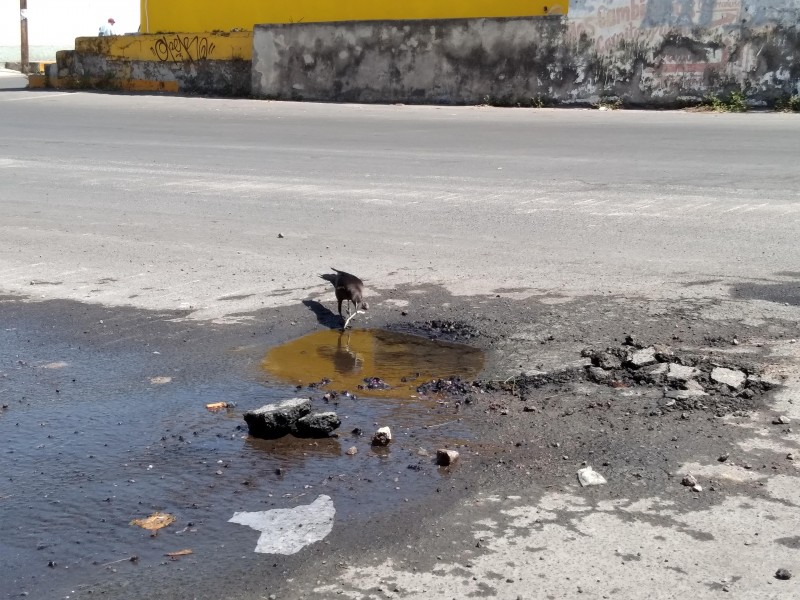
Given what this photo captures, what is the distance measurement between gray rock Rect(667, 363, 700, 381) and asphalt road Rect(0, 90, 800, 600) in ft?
0.60

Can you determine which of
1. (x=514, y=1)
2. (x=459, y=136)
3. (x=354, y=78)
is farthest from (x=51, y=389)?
(x=514, y=1)

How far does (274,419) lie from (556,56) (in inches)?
752

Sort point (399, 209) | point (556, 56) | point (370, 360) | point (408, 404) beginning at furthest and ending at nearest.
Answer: point (556, 56)
point (399, 209)
point (370, 360)
point (408, 404)

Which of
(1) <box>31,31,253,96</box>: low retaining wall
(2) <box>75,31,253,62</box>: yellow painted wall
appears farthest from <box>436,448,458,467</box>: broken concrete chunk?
(2) <box>75,31,253,62</box>: yellow painted wall

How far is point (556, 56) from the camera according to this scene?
2223cm

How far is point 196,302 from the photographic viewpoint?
699 cm

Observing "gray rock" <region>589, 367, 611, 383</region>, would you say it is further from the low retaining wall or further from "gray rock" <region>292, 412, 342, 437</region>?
the low retaining wall

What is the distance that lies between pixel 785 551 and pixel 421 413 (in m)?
1.92

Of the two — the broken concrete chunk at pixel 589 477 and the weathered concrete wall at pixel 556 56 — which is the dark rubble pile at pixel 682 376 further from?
the weathered concrete wall at pixel 556 56

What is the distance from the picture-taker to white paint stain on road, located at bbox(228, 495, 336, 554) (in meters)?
3.58

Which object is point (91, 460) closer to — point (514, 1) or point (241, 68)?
point (241, 68)

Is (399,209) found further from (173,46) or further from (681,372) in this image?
(173,46)

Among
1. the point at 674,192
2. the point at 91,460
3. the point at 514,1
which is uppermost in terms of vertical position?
the point at 514,1

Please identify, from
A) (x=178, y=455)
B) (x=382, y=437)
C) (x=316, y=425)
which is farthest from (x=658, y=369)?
(x=178, y=455)
